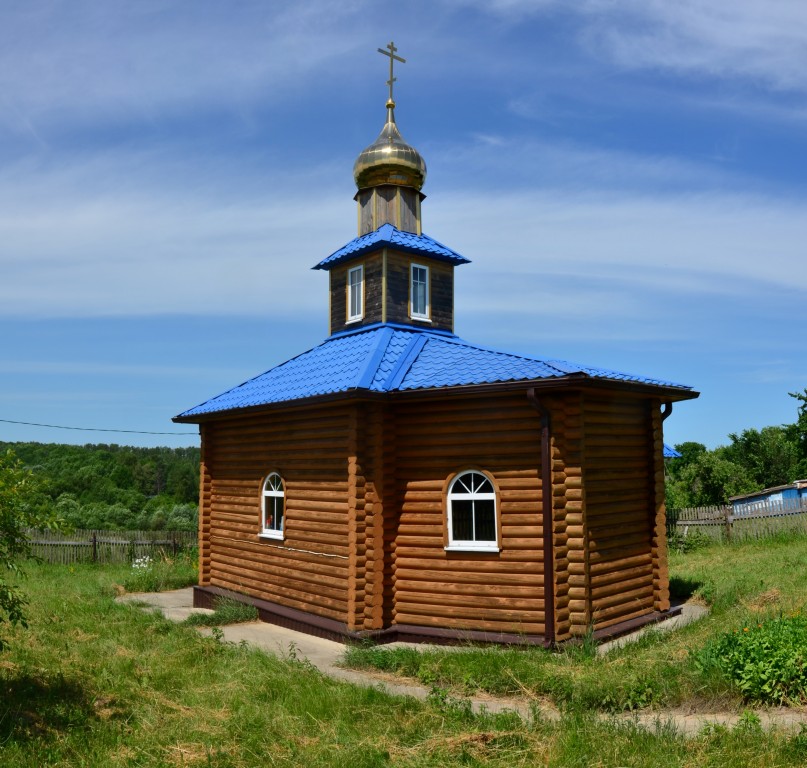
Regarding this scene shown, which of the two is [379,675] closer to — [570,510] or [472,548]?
[472,548]

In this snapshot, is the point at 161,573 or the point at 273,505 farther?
the point at 161,573

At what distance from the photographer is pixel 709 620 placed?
10.7 meters

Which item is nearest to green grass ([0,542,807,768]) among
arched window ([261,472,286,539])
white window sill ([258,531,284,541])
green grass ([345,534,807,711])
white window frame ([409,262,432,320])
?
green grass ([345,534,807,711])

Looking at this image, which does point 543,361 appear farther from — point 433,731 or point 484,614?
point 433,731

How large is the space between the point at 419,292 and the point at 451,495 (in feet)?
16.3

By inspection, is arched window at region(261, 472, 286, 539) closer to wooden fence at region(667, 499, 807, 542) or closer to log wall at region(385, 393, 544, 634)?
log wall at region(385, 393, 544, 634)

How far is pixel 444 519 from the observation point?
1045 cm

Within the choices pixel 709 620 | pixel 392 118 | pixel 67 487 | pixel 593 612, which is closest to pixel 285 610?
pixel 593 612

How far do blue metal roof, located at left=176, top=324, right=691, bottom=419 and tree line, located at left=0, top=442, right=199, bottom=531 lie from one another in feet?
55.3

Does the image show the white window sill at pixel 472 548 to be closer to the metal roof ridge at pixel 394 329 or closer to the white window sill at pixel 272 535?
the white window sill at pixel 272 535

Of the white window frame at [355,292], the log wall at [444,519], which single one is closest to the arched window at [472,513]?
the log wall at [444,519]

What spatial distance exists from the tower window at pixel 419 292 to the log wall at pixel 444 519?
3.55 metres

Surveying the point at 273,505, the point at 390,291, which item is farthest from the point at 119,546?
the point at 390,291

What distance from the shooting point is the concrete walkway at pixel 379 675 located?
6801mm
